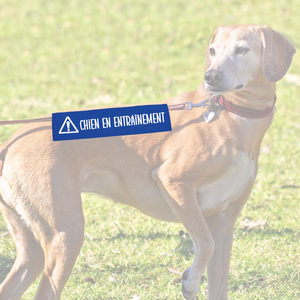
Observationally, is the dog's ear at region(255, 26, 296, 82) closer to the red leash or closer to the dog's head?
the dog's head

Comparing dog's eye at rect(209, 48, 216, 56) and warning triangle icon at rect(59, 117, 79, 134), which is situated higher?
dog's eye at rect(209, 48, 216, 56)

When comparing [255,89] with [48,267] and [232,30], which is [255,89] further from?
[48,267]

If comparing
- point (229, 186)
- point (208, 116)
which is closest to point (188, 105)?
point (208, 116)

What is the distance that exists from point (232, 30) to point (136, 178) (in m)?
1.21

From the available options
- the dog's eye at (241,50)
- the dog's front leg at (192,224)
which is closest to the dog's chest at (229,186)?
the dog's front leg at (192,224)

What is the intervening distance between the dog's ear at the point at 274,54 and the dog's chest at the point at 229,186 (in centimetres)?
56

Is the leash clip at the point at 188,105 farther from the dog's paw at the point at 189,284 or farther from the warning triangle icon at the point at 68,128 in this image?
the dog's paw at the point at 189,284

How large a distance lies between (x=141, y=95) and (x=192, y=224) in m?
4.97

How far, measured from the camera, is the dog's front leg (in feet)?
10.4

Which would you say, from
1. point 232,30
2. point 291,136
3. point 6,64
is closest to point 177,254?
point 232,30

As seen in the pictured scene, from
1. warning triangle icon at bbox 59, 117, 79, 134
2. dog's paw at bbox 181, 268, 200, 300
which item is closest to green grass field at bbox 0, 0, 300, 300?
dog's paw at bbox 181, 268, 200, 300

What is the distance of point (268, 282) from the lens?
3.86 meters

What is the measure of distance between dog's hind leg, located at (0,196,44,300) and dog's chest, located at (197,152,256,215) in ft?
3.86

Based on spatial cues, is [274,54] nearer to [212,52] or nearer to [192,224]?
[212,52]
